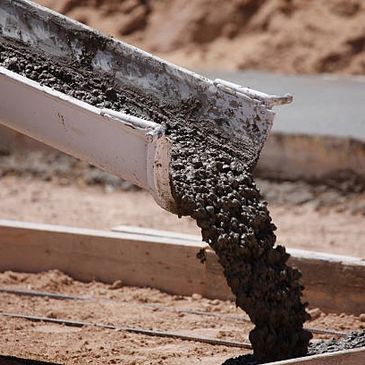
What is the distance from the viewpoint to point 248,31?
→ 13.6 meters

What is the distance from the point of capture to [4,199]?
9312 mm

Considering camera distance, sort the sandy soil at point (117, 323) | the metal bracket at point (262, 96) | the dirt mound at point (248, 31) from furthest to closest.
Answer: the dirt mound at point (248, 31) < the sandy soil at point (117, 323) < the metal bracket at point (262, 96)

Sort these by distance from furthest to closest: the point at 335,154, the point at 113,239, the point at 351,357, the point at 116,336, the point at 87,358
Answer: the point at 335,154, the point at 113,239, the point at 116,336, the point at 87,358, the point at 351,357

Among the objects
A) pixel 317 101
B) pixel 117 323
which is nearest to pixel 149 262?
pixel 117 323

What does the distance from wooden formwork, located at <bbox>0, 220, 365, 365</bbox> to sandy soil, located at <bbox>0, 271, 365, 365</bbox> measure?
7cm

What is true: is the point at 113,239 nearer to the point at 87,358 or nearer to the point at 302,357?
the point at 87,358

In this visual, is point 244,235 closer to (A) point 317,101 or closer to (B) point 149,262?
(B) point 149,262

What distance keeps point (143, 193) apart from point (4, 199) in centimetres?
116

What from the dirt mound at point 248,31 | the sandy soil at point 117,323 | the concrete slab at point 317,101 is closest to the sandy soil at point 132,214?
the concrete slab at point 317,101

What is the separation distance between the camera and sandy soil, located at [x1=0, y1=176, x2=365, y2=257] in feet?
26.2

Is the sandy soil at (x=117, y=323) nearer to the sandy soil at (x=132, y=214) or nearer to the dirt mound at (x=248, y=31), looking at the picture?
the sandy soil at (x=132, y=214)

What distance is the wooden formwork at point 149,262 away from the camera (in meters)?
5.99

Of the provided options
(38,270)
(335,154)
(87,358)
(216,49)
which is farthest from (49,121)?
(216,49)

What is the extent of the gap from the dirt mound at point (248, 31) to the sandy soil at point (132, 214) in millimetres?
4075
